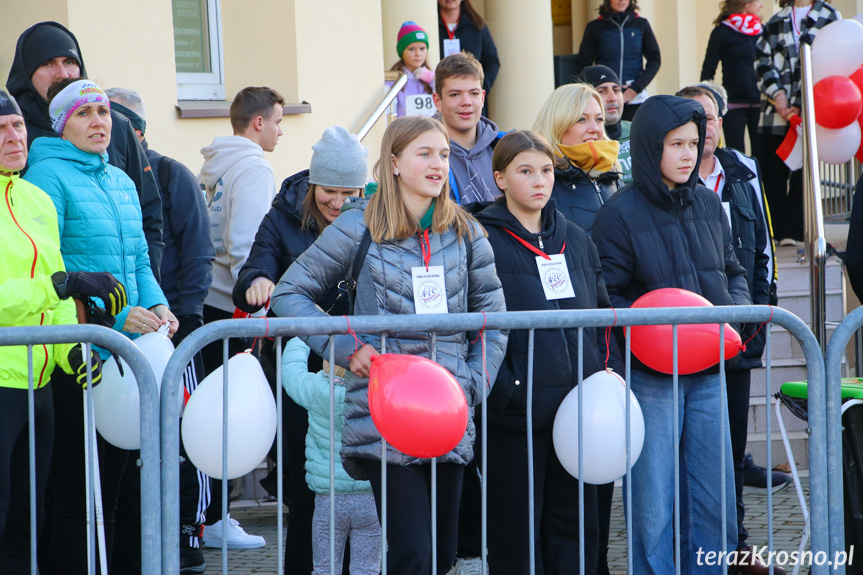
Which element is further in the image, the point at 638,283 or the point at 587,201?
the point at 587,201

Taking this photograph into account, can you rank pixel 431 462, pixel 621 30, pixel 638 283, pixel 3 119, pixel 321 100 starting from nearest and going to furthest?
pixel 431 462
pixel 3 119
pixel 638 283
pixel 321 100
pixel 621 30

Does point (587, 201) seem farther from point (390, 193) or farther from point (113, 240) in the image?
point (113, 240)

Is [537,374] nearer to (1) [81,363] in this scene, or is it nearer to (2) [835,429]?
(2) [835,429]

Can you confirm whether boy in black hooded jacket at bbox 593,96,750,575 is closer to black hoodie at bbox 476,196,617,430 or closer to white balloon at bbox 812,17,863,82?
black hoodie at bbox 476,196,617,430

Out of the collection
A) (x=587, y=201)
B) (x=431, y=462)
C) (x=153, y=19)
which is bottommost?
(x=431, y=462)

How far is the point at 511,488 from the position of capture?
154 inches

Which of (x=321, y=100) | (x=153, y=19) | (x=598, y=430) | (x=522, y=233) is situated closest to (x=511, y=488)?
(x=598, y=430)

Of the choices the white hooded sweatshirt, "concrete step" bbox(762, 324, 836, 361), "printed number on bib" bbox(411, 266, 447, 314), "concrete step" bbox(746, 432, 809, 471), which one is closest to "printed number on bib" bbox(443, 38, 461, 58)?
"concrete step" bbox(762, 324, 836, 361)

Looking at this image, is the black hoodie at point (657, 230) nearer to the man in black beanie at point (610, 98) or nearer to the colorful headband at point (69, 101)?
the man in black beanie at point (610, 98)

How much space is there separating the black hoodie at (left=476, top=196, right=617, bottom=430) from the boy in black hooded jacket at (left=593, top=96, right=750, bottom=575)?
216mm

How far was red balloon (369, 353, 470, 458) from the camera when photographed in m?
3.19

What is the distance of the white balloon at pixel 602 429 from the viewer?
3.53 meters

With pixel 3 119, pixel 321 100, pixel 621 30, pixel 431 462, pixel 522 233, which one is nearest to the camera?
pixel 431 462

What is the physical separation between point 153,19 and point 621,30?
493 cm
